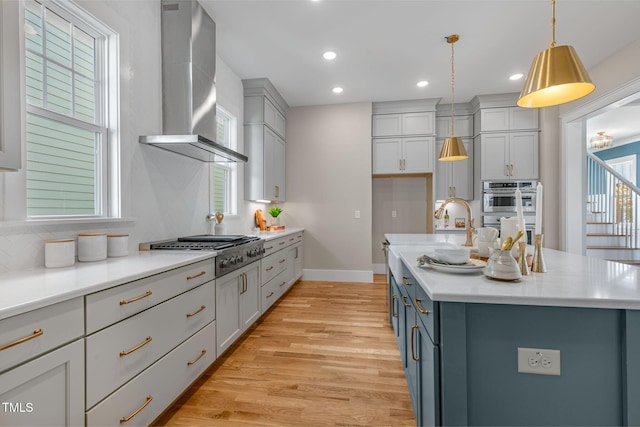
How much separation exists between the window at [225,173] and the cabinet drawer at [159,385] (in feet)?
5.90

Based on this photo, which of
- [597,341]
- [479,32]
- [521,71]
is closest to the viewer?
[597,341]

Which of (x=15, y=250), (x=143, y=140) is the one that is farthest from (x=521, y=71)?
(x=15, y=250)

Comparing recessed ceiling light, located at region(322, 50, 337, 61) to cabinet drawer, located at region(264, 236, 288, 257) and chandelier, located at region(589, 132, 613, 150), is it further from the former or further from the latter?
chandelier, located at region(589, 132, 613, 150)

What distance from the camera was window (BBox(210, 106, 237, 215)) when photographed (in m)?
3.56

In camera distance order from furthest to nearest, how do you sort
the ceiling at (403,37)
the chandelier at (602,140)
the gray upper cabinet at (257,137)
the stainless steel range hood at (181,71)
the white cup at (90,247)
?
1. the chandelier at (602,140)
2. the gray upper cabinet at (257,137)
3. the ceiling at (403,37)
4. the stainless steel range hood at (181,71)
5. the white cup at (90,247)

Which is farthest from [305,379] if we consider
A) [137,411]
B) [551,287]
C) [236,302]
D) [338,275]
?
[338,275]

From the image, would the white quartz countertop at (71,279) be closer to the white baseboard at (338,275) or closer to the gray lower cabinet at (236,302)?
the gray lower cabinet at (236,302)

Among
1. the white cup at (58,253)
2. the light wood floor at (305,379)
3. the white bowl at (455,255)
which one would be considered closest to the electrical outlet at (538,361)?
the white bowl at (455,255)

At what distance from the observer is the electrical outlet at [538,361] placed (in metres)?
1.00

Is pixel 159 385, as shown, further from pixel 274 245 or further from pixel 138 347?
pixel 274 245

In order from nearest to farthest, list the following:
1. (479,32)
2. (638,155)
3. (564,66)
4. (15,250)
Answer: (564,66) → (15,250) → (479,32) → (638,155)

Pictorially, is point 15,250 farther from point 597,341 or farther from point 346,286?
point 346,286

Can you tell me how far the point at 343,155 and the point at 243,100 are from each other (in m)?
1.83

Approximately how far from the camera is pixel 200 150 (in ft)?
8.52
